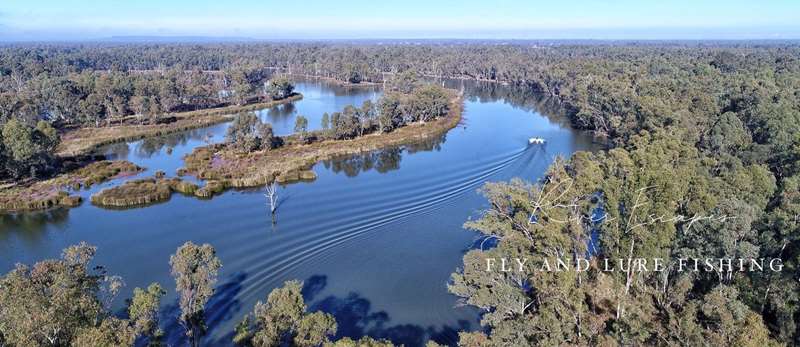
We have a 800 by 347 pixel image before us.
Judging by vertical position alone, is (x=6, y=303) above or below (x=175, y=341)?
above

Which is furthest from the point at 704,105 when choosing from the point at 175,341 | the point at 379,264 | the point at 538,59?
the point at 538,59

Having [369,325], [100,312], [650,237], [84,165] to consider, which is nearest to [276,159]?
[84,165]

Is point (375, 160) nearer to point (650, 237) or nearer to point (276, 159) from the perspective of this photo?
point (276, 159)

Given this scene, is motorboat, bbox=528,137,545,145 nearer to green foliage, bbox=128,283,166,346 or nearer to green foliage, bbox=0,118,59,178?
green foliage, bbox=128,283,166,346

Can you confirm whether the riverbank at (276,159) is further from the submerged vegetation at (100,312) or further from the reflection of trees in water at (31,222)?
the submerged vegetation at (100,312)

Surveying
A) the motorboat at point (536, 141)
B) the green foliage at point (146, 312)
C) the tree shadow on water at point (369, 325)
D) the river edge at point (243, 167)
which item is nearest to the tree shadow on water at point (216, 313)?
the tree shadow on water at point (369, 325)

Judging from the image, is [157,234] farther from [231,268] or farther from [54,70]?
[54,70]

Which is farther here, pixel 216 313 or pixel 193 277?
pixel 216 313
